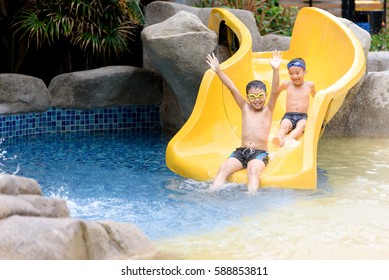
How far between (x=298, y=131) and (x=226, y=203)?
1508 millimetres

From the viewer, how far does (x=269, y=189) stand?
638 cm

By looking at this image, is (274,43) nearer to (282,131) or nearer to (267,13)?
(267,13)

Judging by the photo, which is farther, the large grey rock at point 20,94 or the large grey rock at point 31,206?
the large grey rock at point 20,94

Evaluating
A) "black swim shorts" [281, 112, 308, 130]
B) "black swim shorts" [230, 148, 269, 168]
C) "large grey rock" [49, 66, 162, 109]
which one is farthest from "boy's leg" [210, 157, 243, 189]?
"large grey rock" [49, 66, 162, 109]

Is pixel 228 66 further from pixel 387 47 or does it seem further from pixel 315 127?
pixel 387 47

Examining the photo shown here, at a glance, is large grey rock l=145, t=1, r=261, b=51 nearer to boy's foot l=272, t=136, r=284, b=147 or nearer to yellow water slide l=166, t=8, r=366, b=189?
yellow water slide l=166, t=8, r=366, b=189

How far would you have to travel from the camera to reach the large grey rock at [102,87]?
9984 mm

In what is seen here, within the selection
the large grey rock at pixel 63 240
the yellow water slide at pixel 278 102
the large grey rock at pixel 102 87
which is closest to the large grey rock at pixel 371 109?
the yellow water slide at pixel 278 102

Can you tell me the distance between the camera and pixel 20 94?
972 centimetres

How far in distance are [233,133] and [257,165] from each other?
3.43ft

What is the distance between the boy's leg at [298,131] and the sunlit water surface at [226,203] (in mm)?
414

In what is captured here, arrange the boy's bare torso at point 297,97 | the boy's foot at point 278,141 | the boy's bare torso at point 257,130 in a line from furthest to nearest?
the boy's bare torso at point 297,97 < the boy's foot at point 278,141 < the boy's bare torso at point 257,130

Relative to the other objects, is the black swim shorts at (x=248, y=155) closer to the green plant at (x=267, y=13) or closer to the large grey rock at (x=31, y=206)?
the large grey rock at (x=31, y=206)

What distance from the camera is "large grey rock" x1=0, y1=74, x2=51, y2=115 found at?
31.5 feet
